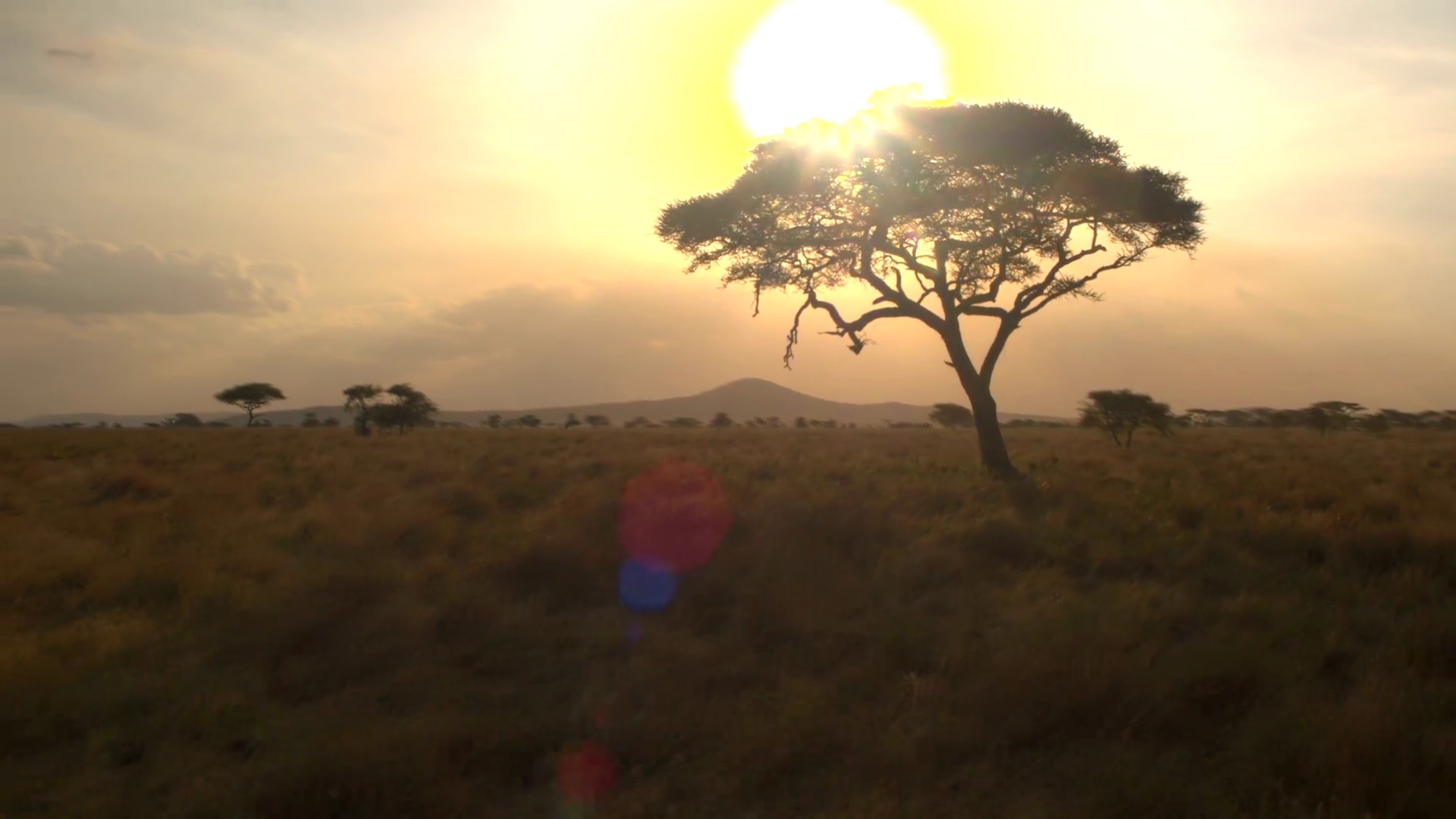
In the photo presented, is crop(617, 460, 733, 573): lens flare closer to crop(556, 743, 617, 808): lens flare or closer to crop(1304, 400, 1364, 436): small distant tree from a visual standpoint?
crop(556, 743, 617, 808): lens flare

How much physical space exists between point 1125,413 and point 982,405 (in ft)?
62.2

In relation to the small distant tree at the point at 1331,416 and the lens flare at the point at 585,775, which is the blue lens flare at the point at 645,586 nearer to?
the lens flare at the point at 585,775

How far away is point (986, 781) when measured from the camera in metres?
5.15

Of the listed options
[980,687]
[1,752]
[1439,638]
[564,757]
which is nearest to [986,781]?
[980,687]

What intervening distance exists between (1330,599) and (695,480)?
927 centimetres

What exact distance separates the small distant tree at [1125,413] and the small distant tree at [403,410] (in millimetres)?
36895

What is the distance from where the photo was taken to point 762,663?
7.10m

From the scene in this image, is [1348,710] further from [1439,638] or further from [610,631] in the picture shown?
[610,631]

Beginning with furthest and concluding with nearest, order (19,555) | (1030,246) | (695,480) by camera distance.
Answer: (1030,246) < (695,480) < (19,555)

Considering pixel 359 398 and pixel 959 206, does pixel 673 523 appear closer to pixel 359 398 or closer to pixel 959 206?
pixel 959 206

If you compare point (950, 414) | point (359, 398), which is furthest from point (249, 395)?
point (950, 414)

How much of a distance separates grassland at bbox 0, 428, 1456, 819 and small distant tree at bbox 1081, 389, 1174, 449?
73.2ft

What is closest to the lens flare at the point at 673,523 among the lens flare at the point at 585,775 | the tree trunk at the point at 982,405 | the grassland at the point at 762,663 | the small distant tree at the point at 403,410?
the grassland at the point at 762,663

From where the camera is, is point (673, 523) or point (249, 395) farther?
point (249, 395)
